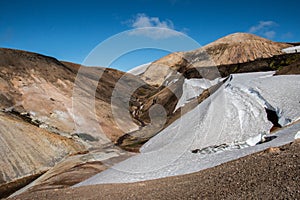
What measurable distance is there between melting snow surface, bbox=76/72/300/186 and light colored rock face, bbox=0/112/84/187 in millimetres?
13143

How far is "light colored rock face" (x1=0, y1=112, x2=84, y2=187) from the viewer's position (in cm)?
2919

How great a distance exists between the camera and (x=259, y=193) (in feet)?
24.9

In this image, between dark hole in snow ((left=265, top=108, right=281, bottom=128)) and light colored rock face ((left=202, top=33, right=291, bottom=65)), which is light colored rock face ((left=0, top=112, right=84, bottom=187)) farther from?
light colored rock face ((left=202, top=33, right=291, bottom=65))

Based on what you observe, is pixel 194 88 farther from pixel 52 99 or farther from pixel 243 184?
pixel 243 184

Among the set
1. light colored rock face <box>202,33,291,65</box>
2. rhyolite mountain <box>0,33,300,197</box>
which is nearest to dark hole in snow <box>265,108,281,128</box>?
rhyolite mountain <box>0,33,300,197</box>

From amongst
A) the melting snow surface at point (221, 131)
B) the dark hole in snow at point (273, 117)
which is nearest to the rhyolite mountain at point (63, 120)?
the melting snow surface at point (221, 131)

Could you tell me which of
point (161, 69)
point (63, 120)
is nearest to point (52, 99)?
point (63, 120)

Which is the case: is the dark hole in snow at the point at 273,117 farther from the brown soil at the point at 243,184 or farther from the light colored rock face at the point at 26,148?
the light colored rock face at the point at 26,148

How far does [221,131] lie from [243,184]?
42.4 ft

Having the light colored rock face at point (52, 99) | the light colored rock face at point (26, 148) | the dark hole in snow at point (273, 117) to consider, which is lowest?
the dark hole in snow at point (273, 117)

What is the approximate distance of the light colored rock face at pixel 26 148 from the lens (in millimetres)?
29192

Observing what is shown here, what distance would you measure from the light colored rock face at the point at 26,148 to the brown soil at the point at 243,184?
1891 centimetres

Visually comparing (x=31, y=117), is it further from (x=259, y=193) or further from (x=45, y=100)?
(x=259, y=193)

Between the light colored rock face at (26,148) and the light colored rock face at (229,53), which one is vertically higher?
the light colored rock face at (229,53)
